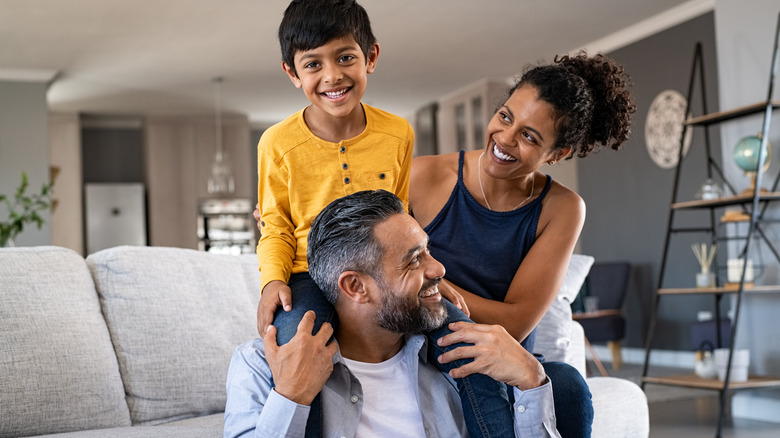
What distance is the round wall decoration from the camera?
6.80 m

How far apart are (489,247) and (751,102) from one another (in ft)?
12.1

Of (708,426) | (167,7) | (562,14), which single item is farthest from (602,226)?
(167,7)

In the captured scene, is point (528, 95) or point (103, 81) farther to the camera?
point (103, 81)

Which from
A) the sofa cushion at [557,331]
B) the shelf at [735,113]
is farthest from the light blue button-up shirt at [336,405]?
the shelf at [735,113]

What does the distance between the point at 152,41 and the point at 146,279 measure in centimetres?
540

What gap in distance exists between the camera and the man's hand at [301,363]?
1.54 m

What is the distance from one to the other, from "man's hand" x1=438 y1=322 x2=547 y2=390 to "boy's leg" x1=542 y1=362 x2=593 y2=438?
0.61 ft

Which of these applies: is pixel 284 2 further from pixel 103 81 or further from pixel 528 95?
pixel 528 95

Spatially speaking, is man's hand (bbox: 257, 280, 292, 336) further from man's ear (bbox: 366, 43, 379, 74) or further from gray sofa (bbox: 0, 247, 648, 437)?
man's ear (bbox: 366, 43, 379, 74)

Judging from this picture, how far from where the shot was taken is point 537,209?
6.61 feet

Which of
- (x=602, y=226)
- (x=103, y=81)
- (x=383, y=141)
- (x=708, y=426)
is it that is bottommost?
(x=708, y=426)

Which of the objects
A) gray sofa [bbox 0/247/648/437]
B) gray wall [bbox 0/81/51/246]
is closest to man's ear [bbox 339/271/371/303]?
gray sofa [bbox 0/247/648/437]

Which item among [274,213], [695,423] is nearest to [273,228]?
[274,213]

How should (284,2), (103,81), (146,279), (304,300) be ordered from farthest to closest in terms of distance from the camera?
A: (103,81) < (284,2) < (146,279) < (304,300)
